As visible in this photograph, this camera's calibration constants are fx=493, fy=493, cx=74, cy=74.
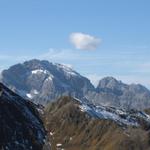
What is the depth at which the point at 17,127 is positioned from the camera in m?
107

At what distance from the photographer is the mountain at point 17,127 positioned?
324 feet

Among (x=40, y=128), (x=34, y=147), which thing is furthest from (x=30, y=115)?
(x=34, y=147)

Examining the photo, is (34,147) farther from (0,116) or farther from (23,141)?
(0,116)

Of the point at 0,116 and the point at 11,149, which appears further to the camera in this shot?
the point at 0,116

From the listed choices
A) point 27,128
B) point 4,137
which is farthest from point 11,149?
point 27,128

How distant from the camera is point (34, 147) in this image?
102188 mm

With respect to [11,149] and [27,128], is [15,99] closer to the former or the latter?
[27,128]

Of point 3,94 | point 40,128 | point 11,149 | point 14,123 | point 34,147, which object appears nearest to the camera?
point 11,149

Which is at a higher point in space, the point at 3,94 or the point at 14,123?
the point at 3,94

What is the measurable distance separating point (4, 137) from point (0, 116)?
38.3 feet

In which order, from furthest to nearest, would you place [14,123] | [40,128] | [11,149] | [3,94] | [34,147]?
[3,94] < [40,128] < [14,123] < [34,147] < [11,149]

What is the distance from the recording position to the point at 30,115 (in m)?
122

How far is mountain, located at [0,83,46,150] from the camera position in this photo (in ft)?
324

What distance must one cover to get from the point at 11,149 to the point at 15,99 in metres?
35.4
